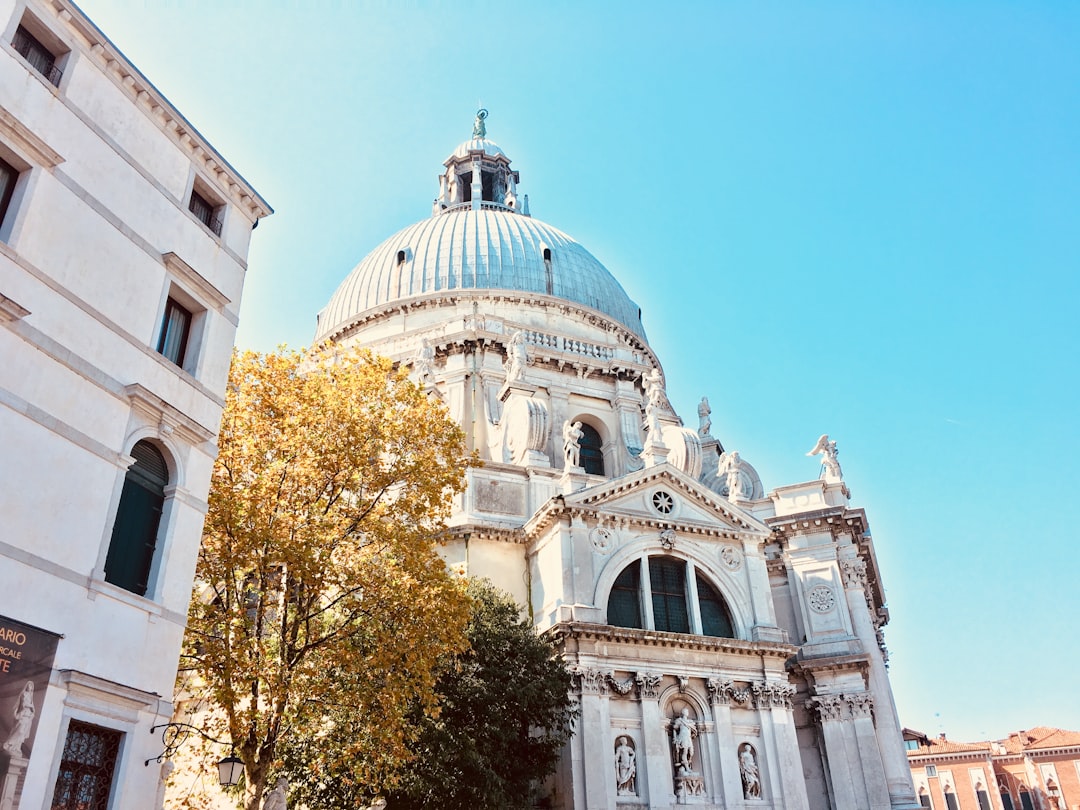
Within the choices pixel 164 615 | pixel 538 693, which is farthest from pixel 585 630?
pixel 164 615

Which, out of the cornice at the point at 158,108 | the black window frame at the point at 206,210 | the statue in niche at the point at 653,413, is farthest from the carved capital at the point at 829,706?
the black window frame at the point at 206,210

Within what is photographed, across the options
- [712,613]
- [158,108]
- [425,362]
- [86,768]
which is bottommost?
[86,768]

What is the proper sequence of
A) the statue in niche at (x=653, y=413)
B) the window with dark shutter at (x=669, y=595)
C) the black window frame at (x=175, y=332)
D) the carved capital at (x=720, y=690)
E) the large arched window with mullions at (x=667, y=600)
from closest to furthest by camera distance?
the black window frame at (x=175, y=332)
the carved capital at (x=720, y=690)
the large arched window with mullions at (x=667, y=600)
the window with dark shutter at (x=669, y=595)
the statue in niche at (x=653, y=413)

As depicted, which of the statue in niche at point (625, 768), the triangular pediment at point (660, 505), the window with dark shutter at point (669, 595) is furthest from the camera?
the window with dark shutter at point (669, 595)

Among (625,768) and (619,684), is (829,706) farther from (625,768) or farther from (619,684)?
(625,768)

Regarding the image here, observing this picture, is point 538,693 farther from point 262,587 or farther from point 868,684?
point 868,684

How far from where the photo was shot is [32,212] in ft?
42.4

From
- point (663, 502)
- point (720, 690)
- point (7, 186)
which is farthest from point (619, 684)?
point (7, 186)

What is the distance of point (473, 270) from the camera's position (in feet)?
140

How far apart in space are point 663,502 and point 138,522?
19505mm

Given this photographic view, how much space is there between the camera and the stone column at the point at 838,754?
30.0 metres

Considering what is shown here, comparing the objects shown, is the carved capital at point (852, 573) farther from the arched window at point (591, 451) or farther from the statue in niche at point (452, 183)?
the statue in niche at point (452, 183)

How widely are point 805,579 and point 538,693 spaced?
1501 cm

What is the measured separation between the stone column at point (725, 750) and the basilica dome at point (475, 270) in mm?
20858
